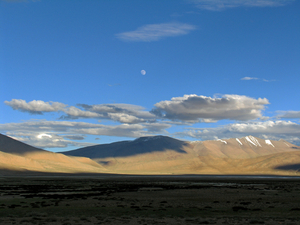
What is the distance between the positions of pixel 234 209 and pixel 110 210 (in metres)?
11.1

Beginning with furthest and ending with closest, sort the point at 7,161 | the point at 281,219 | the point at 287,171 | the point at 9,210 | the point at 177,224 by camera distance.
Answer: the point at 287,171 → the point at 7,161 → the point at 9,210 → the point at 281,219 → the point at 177,224

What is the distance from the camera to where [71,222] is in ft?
72.1

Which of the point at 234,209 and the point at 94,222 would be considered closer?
the point at 94,222

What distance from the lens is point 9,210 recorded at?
27672 millimetres

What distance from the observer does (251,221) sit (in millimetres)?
22031

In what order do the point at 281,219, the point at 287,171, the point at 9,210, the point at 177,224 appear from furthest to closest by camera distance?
the point at 287,171 → the point at 9,210 → the point at 281,219 → the point at 177,224

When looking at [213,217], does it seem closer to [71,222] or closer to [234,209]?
[234,209]

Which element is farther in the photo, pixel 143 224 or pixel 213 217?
pixel 213 217

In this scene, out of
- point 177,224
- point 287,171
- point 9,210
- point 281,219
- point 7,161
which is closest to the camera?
point 177,224

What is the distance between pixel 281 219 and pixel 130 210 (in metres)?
12.5

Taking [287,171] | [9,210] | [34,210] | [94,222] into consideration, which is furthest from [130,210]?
[287,171]

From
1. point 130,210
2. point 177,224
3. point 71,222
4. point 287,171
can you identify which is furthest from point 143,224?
point 287,171

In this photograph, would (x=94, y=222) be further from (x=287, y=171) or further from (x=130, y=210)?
(x=287, y=171)

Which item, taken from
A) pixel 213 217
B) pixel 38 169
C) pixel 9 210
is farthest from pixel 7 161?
pixel 213 217
